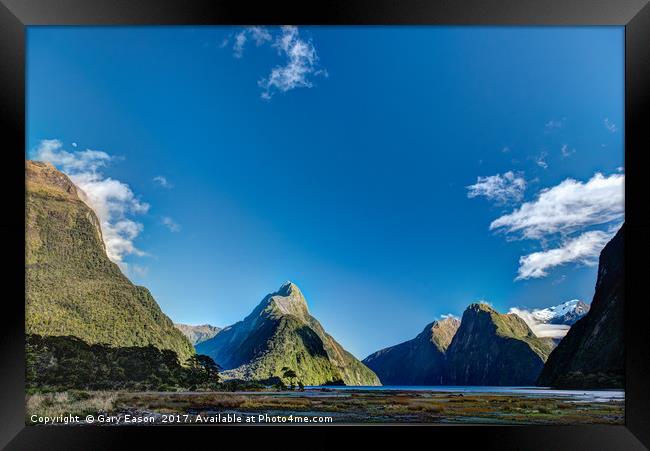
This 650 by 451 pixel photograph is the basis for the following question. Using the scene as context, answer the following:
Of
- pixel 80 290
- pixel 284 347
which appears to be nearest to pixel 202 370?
pixel 80 290

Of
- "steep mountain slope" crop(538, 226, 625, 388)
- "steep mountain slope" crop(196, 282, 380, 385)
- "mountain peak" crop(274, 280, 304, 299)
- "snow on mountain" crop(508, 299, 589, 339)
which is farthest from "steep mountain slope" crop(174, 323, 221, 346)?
"steep mountain slope" crop(538, 226, 625, 388)

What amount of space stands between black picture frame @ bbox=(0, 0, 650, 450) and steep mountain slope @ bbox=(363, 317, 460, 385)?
32.7 feet

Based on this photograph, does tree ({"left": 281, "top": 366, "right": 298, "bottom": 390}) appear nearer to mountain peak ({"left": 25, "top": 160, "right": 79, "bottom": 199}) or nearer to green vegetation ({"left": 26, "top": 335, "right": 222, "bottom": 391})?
green vegetation ({"left": 26, "top": 335, "right": 222, "bottom": 391})

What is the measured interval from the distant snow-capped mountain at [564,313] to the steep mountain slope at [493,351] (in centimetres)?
67

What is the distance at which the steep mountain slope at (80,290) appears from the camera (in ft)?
41.7

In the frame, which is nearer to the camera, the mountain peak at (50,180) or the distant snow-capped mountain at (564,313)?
the mountain peak at (50,180)

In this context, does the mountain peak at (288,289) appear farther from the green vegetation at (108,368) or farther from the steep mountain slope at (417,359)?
the steep mountain slope at (417,359)

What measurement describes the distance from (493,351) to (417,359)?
101 inches

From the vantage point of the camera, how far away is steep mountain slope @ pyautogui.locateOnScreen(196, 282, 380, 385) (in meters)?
14.4

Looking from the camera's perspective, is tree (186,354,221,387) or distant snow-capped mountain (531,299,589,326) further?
tree (186,354,221,387)

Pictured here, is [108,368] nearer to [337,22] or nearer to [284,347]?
[284,347]

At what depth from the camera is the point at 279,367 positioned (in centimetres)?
1694

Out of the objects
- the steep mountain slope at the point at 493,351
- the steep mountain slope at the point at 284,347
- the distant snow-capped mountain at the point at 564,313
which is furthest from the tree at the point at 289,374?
the distant snow-capped mountain at the point at 564,313

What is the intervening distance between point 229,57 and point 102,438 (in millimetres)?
8290
